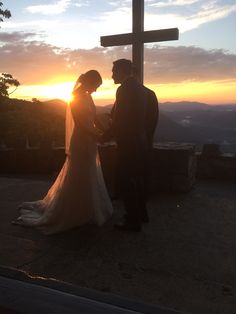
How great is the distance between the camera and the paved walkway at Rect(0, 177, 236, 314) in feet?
12.7

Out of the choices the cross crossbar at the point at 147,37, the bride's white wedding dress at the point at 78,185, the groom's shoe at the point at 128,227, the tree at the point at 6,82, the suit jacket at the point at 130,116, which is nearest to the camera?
the suit jacket at the point at 130,116

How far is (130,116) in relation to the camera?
5465 millimetres

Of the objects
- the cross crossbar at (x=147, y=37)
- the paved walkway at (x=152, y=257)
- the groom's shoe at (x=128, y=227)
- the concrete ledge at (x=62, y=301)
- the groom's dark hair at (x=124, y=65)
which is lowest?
the paved walkway at (x=152, y=257)

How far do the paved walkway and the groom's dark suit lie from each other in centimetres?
40

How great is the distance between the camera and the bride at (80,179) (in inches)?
229

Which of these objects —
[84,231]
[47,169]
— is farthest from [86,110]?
[47,169]

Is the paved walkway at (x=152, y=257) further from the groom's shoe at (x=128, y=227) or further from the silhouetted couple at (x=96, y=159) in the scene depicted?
the silhouetted couple at (x=96, y=159)

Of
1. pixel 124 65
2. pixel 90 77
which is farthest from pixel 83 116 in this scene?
pixel 124 65

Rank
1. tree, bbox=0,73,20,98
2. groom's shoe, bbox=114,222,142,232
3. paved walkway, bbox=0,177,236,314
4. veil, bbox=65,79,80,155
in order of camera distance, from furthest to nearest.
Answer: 1. tree, bbox=0,73,20,98
2. veil, bbox=65,79,80,155
3. groom's shoe, bbox=114,222,142,232
4. paved walkway, bbox=0,177,236,314

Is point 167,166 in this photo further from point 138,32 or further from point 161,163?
point 138,32

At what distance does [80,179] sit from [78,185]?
0.27ft

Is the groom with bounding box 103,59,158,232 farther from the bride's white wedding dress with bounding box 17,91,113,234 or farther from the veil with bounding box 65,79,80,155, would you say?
the veil with bounding box 65,79,80,155

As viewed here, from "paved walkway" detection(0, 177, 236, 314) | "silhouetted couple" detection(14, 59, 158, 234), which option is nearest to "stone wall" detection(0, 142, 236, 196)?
"paved walkway" detection(0, 177, 236, 314)

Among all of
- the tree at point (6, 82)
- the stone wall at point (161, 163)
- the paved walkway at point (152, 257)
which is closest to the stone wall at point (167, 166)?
the stone wall at point (161, 163)
